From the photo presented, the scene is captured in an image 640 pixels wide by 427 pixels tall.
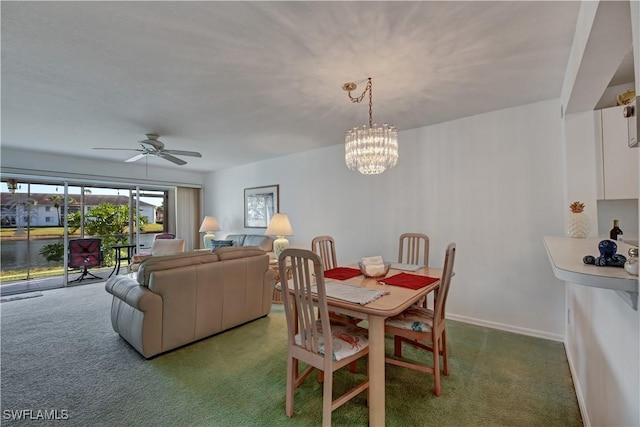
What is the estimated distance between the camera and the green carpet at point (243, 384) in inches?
66.3

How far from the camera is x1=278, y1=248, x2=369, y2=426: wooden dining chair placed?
4.93 ft

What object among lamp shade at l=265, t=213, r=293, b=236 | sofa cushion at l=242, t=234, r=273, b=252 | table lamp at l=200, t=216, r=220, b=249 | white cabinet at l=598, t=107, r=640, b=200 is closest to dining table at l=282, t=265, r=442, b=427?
white cabinet at l=598, t=107, r=640, b=200

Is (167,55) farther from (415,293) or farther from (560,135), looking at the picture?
(560,135)

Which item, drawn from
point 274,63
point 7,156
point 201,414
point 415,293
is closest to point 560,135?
point 415,293

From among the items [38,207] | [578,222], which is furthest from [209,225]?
[578,222]

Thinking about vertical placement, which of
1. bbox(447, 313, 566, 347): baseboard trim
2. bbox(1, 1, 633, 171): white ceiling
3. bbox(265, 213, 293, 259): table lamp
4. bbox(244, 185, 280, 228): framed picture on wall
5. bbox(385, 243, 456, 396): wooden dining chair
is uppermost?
bbox(1, 1, 633, 171): white ceiling

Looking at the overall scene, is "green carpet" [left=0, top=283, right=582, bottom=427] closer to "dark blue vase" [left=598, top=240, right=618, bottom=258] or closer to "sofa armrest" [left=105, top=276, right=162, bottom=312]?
"sofa armrest" [left=105, top=276, right=162, bottom=312]

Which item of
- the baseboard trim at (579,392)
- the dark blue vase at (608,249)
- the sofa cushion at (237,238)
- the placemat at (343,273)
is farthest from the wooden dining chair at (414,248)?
the sofa cushion at (237,238)

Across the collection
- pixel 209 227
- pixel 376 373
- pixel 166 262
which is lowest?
pixel 376 373

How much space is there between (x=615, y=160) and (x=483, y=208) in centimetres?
113

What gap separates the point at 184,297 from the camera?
2523 millimetres

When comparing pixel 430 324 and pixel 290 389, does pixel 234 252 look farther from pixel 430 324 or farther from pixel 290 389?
pixel 430 324

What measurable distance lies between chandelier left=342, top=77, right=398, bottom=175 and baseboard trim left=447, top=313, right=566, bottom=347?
209 cm

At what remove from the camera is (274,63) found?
2.07m
